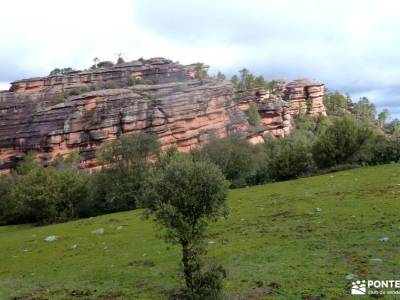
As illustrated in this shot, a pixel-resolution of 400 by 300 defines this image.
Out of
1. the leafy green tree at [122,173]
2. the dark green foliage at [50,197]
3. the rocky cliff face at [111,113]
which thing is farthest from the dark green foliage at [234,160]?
the rocky cliff face at [111,113]

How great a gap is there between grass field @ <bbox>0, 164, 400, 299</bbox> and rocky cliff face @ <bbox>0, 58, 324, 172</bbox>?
297 ft

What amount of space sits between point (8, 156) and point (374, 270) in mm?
128529

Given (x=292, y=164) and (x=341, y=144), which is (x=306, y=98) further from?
(x=292, y=164)

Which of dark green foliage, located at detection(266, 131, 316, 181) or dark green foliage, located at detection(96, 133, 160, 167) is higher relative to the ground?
dark green foliage, located at detection(96, 133, 160, 167)

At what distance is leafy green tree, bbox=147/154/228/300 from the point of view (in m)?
14.5

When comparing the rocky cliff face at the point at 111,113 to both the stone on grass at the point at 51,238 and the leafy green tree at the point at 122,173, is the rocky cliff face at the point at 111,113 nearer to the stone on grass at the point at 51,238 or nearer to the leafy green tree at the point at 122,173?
the leafy green tree at the point at 122,173

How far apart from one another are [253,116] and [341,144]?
324 ft

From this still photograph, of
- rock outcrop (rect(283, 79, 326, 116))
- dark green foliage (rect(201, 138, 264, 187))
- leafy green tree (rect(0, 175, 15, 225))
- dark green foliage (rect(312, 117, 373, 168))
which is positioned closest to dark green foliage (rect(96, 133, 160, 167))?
dark green foliage (rect(201, 138, 264, 187))

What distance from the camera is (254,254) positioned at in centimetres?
1970

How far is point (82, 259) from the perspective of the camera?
2442 cm

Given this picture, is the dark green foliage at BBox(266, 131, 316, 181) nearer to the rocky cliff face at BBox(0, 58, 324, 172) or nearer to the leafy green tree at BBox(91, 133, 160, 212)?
the leafy green tree at BBox(91, 133, 160, 212)

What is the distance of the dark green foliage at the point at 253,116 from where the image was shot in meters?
154

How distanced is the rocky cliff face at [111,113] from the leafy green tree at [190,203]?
10645 centimetres

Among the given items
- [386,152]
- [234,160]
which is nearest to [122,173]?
[234,160]
